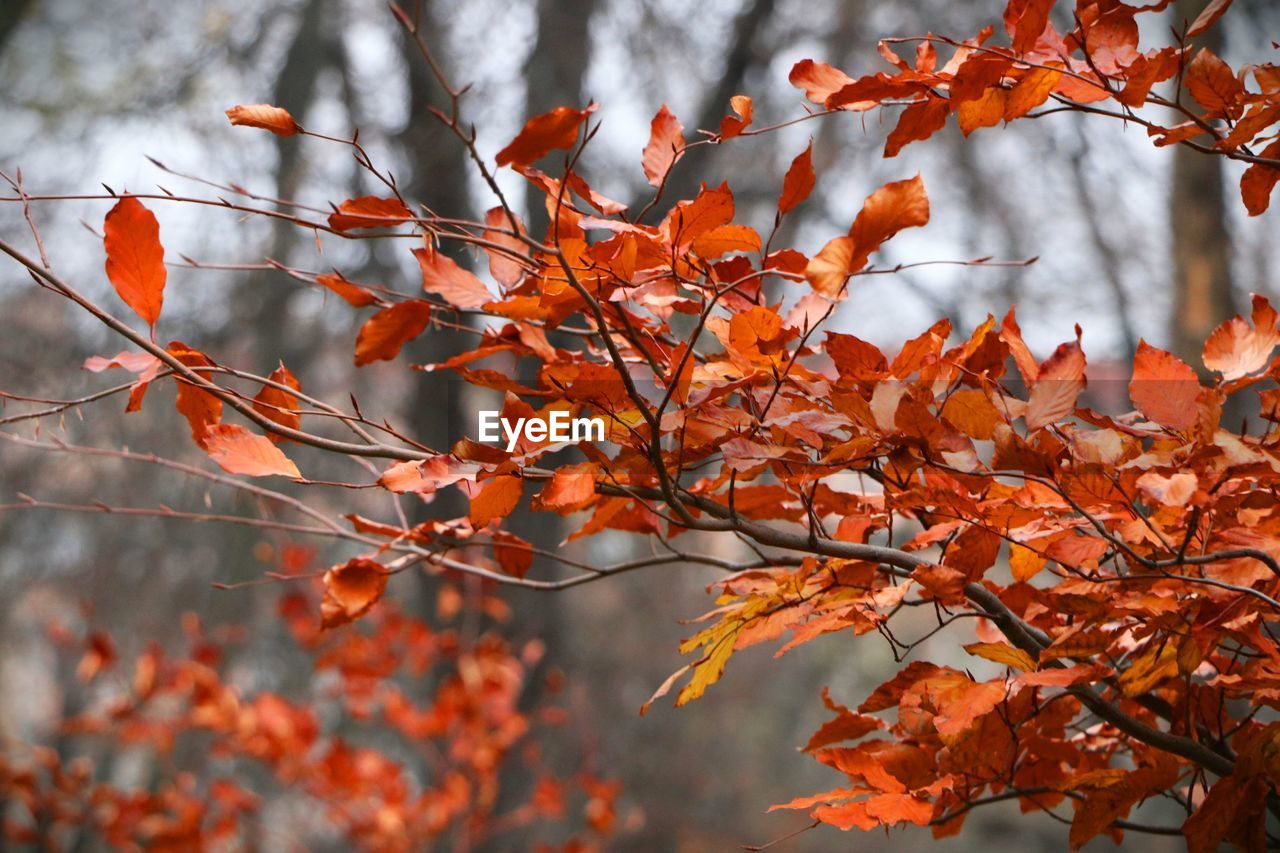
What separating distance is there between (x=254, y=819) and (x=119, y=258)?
3.01 metres

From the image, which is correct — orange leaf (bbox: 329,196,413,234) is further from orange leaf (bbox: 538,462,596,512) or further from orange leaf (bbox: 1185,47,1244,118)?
orange leaf (bbox: 1185,47,1244,118)

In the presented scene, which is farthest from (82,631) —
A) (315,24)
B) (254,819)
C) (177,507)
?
(315,24)

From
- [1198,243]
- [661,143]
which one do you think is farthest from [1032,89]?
[1198,243]

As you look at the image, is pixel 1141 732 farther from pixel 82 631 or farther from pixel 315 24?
pixel 82 631

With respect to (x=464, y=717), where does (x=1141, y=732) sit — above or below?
below

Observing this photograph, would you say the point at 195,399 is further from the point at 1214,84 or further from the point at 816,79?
the point at 1214,84

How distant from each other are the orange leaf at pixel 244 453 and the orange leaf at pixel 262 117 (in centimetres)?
18

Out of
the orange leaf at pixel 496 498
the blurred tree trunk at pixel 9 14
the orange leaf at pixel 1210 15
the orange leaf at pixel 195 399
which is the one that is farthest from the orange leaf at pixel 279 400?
the blurred tree trunk at pixel 9 14

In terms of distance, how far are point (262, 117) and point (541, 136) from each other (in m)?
0.19

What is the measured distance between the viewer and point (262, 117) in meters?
0.61

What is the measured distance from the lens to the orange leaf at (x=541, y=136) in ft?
1.74

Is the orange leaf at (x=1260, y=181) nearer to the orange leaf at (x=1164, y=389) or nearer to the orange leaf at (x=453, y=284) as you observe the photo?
the orange leaf at (x=1164, y=389)

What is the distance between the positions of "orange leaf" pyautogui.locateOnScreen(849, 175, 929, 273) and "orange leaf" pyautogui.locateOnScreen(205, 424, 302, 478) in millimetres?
352

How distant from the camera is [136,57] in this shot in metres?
3.91
